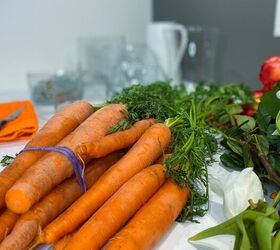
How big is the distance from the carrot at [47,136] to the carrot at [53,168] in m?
0.02

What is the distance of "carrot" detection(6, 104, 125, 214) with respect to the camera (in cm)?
44

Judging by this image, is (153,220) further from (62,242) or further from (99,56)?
(99,56)

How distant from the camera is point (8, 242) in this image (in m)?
0.43

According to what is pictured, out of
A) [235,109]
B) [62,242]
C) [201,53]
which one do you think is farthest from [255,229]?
[201,53]

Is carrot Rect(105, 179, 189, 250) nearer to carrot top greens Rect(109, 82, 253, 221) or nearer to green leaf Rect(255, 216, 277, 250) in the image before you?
carrot top greens Rect(109, 82, 253, 221)

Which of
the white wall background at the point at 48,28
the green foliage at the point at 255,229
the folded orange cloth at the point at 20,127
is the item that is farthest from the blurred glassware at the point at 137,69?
the green foliage at the point at 255,229

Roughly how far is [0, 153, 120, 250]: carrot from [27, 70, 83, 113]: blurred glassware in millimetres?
540

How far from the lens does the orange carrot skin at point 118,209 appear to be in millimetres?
442

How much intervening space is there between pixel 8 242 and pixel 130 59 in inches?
47.0

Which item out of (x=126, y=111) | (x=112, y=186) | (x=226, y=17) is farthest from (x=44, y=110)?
(x=226, y=17)

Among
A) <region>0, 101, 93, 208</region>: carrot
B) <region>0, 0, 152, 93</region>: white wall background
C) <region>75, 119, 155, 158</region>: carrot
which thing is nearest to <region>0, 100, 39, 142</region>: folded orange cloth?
<region>0, 101, 93, 208</region>: carrot

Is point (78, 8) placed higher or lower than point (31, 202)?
higher

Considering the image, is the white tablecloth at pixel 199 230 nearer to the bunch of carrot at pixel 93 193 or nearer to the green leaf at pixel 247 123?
the bunch of carrot at pixel 93 193

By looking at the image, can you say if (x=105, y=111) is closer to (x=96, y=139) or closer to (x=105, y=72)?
(x=96, y=139)
